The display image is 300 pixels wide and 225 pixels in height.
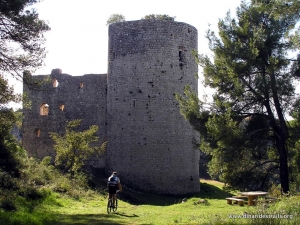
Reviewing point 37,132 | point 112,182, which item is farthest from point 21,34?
point 37,132

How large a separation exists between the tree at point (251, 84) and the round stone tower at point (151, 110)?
4850mm

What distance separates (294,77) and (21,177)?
989 cm

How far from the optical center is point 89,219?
9.50 m

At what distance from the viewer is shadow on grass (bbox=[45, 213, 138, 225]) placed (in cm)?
891

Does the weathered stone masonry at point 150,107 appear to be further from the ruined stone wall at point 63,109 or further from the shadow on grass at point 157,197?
the ruined stone wall at point 63,109

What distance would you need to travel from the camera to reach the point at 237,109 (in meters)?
13.5

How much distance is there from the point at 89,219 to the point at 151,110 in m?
9.62

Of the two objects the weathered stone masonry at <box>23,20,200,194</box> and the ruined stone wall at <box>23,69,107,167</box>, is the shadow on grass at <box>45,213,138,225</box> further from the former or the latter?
the ruined stone wall at <box>23,69,107,167</box>

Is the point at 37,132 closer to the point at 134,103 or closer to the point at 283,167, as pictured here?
the point at 134,103

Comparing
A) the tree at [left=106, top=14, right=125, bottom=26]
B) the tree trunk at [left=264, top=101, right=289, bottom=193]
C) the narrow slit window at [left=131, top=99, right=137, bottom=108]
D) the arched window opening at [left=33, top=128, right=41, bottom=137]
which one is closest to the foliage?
the tree at [left=106, top=14, right=125, bottom=26]

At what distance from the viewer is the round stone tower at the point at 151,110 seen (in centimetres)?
1841

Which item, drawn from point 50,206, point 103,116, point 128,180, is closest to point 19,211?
point 50,206

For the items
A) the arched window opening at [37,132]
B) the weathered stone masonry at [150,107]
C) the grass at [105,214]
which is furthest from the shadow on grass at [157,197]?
the arched window opening at [37,132]

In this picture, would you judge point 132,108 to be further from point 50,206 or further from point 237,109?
point 50,206
